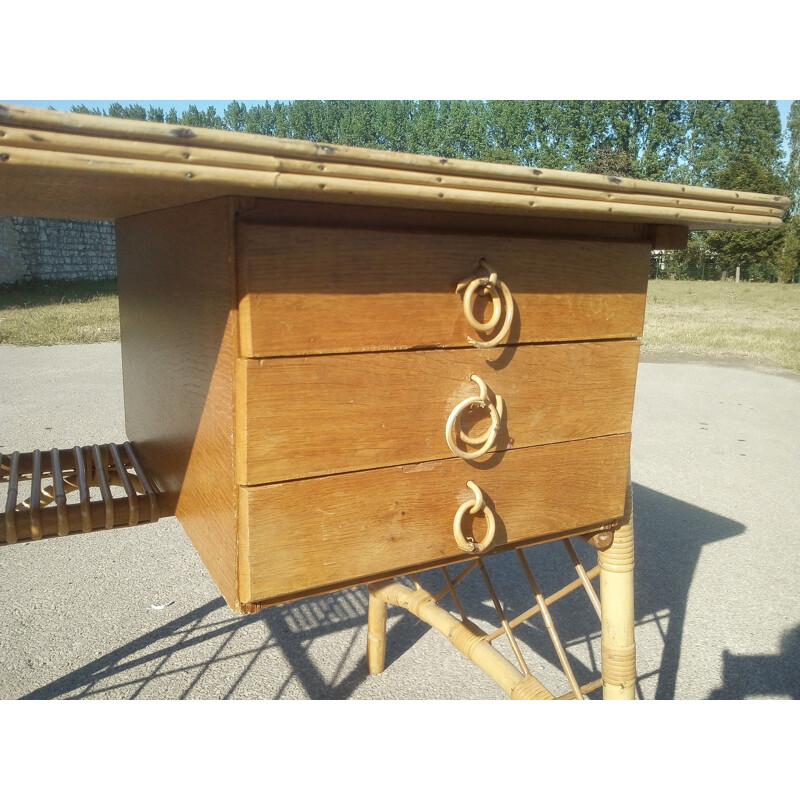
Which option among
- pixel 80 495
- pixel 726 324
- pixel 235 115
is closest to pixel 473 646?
pixel 80 495

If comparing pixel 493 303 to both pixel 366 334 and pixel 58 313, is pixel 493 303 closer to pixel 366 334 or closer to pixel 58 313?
pixel 366 334

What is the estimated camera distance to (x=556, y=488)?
1072mm

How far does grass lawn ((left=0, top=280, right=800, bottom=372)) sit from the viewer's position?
8.91 meters

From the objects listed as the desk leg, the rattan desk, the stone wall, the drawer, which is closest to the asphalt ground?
the desk leg

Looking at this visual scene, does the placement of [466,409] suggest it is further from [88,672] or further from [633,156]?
[633,156]

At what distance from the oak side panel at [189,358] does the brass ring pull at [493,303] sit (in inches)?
11.9

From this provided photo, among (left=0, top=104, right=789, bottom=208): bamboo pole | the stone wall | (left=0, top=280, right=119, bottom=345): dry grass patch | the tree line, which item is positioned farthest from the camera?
the tree line

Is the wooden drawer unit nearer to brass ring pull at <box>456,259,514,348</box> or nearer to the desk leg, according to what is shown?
brass ring pull at <box>456,259,514,348</box>

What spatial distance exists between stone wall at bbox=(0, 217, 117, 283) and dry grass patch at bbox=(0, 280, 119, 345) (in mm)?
249

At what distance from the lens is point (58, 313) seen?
34.4 feet

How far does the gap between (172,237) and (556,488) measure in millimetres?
719

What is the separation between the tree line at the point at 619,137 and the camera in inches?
868

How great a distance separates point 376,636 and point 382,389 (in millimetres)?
1695

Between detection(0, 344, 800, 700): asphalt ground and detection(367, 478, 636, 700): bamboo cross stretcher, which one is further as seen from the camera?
detection(0, 344, 800, 700): asphalt ground
